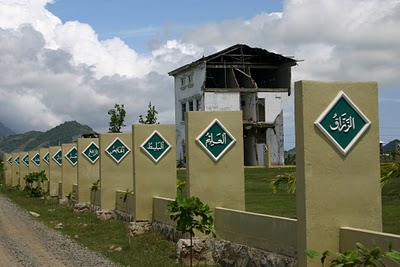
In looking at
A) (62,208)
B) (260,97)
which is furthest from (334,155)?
(260,97)

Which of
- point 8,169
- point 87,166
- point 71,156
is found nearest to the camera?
point 87,166

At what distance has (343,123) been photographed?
369 inches

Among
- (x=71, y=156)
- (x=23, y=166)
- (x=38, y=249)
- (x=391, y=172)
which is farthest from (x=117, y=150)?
(x=23, y=166)

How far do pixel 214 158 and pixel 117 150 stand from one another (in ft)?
32.2

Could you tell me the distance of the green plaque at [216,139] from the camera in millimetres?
14789

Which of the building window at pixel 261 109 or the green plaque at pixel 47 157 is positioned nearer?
the green plaque at pixel 47 157

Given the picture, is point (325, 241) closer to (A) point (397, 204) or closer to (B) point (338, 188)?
(B) point (338, 188)

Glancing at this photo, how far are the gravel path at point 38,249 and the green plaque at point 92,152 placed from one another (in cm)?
436

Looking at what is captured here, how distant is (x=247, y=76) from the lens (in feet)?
164

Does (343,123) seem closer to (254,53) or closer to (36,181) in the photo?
(36,181)

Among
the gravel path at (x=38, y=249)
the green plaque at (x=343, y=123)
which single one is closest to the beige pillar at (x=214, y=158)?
the gravel path at (x=38, y=249)

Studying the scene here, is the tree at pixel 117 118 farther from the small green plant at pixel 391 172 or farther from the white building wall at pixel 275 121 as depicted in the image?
the small green plant at pixel 391 172

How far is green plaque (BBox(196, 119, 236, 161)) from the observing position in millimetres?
14789

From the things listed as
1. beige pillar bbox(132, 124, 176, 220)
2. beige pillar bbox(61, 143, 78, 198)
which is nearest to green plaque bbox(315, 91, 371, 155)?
beige pillar bbox(132, 124, 176, 220)
